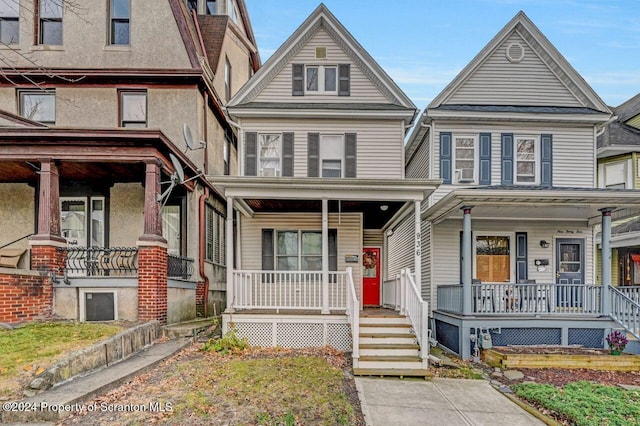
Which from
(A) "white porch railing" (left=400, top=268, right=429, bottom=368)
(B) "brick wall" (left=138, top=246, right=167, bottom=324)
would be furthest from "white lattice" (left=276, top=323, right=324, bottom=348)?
(B) "brick wall" (left=138, top=246, right=167, bottom=324)

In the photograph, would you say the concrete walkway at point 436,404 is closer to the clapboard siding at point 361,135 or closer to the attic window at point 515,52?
the clapboard siding at point 361,135

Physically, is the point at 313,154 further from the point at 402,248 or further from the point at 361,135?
the point at 402,248

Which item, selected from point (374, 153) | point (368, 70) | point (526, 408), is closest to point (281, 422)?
point (526, 408)

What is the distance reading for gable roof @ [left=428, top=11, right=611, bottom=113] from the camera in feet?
38.4

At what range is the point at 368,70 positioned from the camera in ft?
37.9

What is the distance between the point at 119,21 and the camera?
1170 centimetres

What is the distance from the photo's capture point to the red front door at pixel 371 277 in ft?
42.7

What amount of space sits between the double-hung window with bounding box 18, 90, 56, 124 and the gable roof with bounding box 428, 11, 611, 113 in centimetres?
1129

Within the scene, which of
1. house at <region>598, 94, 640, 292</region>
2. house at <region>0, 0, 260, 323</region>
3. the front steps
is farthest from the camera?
house at <region>598, 94, 640, 292</region>

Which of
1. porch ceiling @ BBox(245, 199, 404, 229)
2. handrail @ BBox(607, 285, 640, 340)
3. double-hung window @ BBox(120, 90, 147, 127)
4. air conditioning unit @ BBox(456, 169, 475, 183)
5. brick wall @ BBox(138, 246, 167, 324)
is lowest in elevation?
handrail @ BBox(607, 285, 640, 340)

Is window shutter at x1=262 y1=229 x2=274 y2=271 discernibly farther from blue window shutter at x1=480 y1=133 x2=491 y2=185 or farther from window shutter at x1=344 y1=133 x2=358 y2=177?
blue window shutter at x1=480 y1=133 x2=491 y2=185

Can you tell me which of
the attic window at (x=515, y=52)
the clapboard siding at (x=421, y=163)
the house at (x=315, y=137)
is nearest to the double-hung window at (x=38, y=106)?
the house at (x=315, y=137)

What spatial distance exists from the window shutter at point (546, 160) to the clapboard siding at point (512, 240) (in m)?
1.24

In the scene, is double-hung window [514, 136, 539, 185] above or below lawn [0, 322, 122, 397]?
above
